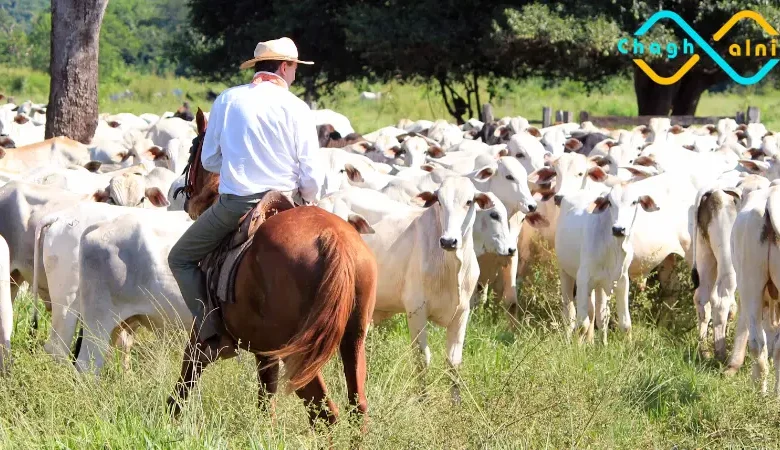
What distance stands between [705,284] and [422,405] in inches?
181

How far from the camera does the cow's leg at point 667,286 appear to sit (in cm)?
1098

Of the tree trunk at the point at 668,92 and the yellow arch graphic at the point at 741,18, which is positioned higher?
the yellow arch graphic at the point at 741,18

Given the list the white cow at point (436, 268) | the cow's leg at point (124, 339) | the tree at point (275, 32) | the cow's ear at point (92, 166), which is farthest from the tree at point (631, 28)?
the cow's leg at point (124, 339)

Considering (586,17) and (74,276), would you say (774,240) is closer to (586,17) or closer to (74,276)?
(74,276)

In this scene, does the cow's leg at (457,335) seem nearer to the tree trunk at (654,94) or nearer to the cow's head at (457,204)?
the cow's head at (457,204)

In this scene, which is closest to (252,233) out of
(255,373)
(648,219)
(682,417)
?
(255,373)

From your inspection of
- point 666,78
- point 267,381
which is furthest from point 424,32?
point 267,381

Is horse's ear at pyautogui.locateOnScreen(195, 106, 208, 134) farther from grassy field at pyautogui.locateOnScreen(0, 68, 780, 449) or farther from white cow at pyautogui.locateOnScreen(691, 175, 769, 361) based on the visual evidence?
white cow at pyautogui.locateOnScreen(691, 175, 769, 361)

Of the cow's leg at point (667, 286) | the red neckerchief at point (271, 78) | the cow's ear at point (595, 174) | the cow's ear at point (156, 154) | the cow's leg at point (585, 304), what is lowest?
the cow's leg at point (667, 286)

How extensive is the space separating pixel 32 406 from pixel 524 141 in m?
9.52

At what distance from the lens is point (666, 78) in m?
25.0

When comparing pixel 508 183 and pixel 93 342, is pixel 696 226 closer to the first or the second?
pixel 508 183

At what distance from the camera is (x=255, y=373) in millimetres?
6625

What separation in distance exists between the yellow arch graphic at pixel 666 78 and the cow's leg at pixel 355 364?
703 inches
